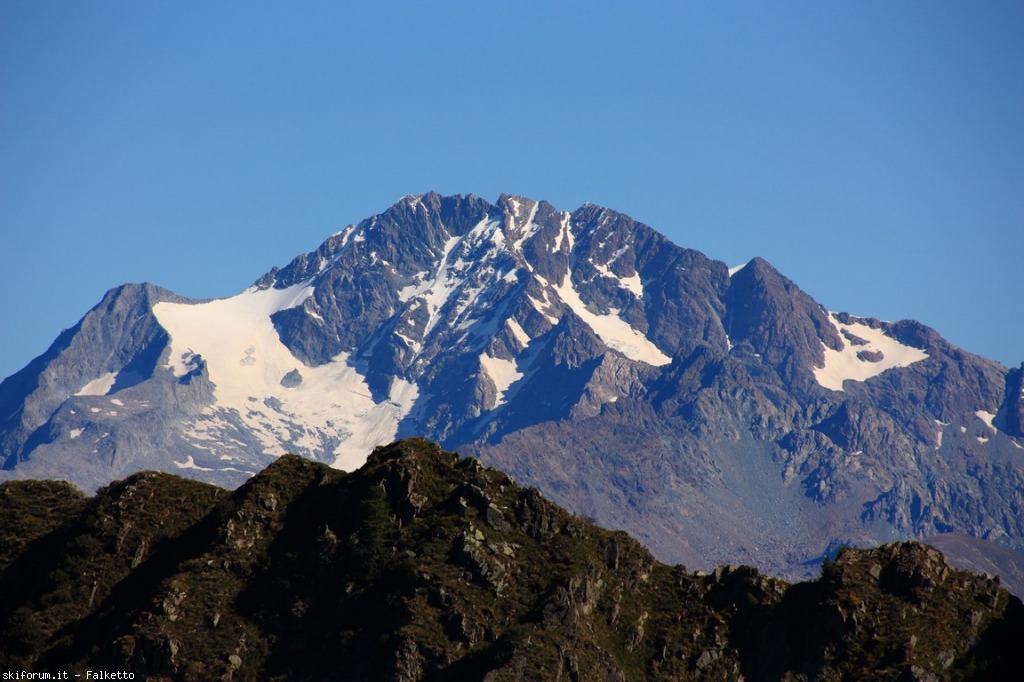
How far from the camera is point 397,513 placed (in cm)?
18512

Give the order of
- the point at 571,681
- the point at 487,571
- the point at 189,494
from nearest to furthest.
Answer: the point at 571,681
the point at 487,571
the point at 189,494

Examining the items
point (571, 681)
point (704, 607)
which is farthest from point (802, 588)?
point (571, 681)

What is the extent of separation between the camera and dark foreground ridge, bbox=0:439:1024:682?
168 meters

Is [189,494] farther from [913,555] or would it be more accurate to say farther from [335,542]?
[913,555]

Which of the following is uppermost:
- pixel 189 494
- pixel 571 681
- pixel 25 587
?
pixel 189 494

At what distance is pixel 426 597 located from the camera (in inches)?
6791

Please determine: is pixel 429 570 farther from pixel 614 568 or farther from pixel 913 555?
pixel 913 555

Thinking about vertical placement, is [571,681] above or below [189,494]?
below

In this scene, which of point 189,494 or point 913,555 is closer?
point 913,555

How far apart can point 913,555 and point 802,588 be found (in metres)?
12.9

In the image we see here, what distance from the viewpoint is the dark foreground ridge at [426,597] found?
16800 centimetres

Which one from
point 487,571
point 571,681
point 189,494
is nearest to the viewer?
point 571,681

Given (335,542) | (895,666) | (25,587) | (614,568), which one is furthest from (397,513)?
(895,666)

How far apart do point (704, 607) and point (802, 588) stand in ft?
37.1
